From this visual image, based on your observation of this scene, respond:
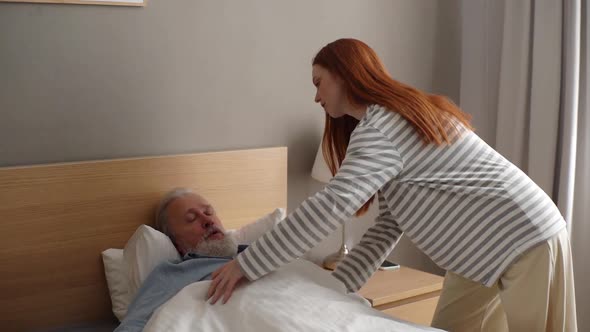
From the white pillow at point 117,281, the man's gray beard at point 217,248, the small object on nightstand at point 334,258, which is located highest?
the man's gray beard at point 217,248

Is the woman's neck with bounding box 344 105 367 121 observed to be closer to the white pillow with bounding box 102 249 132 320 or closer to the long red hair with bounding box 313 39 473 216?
the long red hair with bounding box 313 39 473 216

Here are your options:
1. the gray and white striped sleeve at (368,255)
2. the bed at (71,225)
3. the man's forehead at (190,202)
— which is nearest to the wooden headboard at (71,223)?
the bed at (71,225)

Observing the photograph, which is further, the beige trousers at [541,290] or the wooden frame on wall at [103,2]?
the wooden frame on wall at [103,2]

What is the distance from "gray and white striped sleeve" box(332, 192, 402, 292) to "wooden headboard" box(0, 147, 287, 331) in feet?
2.26

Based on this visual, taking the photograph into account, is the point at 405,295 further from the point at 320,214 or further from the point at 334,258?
the point at 320,214

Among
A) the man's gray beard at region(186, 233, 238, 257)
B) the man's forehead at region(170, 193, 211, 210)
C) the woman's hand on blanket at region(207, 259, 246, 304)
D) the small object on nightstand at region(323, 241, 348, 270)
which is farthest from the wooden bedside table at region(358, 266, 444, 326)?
the woman's hand on blanket at region(207, 259, 246, 304)

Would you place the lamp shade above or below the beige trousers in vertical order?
above

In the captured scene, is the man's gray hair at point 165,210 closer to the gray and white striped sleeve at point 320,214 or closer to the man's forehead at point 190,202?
the man's forehead at point 190,202

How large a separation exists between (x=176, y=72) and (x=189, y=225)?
60cm

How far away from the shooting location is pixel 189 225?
261 centimetres

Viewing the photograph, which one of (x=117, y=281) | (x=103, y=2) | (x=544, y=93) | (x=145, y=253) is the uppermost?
(x=103, y=2)

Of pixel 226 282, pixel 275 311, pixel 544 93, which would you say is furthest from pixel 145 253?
pixel 544 93

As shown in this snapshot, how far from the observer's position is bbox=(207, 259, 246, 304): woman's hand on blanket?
2067 millimetres

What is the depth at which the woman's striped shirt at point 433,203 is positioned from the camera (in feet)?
6.70
